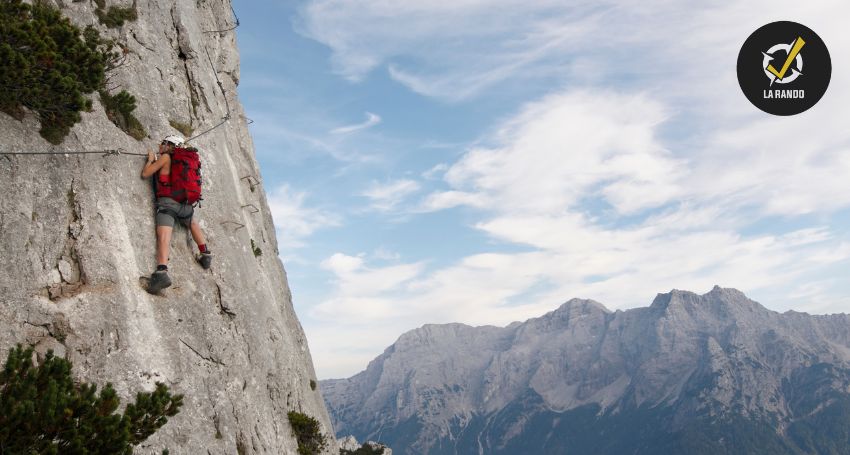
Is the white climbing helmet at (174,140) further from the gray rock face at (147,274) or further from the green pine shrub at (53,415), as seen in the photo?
the green pine shrub at (53,415)

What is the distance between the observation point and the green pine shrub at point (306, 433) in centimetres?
2294

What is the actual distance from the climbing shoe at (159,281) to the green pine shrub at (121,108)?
5.23 meters

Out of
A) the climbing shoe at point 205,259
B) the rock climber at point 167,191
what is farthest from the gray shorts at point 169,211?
the climbing shoe at point 205,259

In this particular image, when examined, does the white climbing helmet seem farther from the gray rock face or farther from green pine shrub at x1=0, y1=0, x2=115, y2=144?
green pine shrub at x1=0, y1=0, x2=115, y2=144

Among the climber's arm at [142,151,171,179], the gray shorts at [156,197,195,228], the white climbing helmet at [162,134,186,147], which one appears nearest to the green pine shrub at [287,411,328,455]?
the gray shorts at [156,197,195,228]

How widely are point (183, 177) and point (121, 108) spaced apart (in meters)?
3.00

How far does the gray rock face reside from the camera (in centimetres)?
1457

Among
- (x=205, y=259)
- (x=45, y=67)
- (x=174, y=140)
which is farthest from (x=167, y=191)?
(x=45, y=67)

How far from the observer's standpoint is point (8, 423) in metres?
10.0

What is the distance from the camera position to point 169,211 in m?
18.2

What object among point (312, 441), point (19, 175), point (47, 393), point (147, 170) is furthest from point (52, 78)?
point (312, 441)

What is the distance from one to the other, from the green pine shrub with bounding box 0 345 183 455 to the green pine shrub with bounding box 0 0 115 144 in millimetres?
6538

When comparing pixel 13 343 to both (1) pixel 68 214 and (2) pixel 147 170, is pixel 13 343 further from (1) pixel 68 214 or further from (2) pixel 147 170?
(2) pixel 147 170

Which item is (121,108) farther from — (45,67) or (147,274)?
(147,274)
